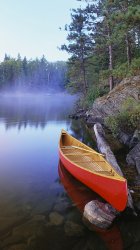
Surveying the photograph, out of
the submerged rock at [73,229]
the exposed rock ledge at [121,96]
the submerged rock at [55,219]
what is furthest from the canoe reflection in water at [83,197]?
the exposed rock ledge at [121,96]

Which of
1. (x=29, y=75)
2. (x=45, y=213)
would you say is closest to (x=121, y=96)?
(x=45, y=213)

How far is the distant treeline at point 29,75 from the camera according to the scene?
3625 inches

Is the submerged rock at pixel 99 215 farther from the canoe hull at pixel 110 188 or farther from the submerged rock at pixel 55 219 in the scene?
the submerged rock at pixel 55 219

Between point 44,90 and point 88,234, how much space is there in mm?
101737

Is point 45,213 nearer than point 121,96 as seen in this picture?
Yes

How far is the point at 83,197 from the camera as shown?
328 inches

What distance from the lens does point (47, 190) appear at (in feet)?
29.6

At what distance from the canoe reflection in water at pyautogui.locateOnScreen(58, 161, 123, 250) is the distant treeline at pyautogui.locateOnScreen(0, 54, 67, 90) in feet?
271

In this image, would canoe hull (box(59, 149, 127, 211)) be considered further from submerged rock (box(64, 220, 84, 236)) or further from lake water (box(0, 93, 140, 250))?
submerged rock (box(64, 220, 84, 236))

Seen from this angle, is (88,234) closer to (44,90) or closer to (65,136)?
(65,136)

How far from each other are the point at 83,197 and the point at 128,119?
5328 mm

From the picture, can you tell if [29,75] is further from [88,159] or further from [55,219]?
[55,219]

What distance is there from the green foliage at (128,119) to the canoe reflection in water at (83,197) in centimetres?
370

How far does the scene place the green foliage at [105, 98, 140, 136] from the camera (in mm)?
11562
